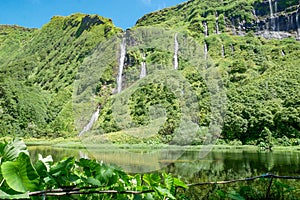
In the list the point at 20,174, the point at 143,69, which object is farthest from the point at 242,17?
the point at 20,174

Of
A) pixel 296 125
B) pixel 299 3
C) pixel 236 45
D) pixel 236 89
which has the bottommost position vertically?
pixel 296 125

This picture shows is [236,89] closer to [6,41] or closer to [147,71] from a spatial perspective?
[147,71]

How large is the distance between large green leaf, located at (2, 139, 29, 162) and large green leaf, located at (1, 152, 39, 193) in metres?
0.07

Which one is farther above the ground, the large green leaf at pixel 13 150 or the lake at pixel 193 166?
the large green leaf at pixel 13 150

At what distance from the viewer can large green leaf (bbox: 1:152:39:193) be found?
571mm

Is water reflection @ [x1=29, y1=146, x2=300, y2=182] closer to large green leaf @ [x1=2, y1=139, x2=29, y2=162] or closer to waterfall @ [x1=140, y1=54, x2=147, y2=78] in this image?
waterfall @ [x1=140, y1=54, x2=147, y2=78]

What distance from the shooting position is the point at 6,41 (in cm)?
16262

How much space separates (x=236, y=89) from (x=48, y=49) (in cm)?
5415

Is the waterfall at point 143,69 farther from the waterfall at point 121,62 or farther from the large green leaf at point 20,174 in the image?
the large green leaf at point 20,174

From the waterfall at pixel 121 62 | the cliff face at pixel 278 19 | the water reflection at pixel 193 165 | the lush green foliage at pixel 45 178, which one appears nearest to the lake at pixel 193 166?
the water reflection at pixel 193 165

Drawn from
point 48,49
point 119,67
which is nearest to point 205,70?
point 119,67

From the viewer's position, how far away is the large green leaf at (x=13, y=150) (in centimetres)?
67

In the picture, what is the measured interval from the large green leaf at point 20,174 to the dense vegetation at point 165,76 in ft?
8.68

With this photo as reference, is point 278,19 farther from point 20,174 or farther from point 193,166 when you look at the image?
point 20,174
